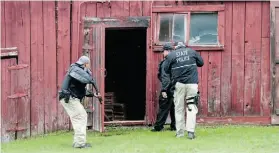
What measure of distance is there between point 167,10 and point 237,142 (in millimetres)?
3730

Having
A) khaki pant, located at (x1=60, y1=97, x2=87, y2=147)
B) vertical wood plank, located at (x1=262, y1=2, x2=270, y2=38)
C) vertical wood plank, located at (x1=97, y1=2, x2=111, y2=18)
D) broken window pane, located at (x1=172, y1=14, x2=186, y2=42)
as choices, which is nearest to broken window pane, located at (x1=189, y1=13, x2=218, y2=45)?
broken window pane, located at (x1=172, y1=14, x2=186, y2=42)

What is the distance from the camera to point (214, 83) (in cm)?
1473

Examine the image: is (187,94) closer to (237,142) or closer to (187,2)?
(237,142)

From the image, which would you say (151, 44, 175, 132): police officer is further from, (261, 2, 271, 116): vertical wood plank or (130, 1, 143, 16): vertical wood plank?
(261, 2, 271, 116): vertical wood plank

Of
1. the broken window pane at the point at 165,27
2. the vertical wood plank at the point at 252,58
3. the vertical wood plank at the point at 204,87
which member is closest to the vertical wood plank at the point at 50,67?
the broken window pane at the point at 165,27

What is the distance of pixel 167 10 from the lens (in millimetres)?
14594

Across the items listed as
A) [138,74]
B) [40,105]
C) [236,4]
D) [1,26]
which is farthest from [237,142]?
[138,74]

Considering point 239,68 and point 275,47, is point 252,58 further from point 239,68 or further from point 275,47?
point 275,47

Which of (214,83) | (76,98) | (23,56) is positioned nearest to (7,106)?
(23,56)

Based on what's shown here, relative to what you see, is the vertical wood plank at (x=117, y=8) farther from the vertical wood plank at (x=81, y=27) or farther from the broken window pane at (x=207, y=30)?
the broken window pane at (x=207, y=30)

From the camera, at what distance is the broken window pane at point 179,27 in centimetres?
1464

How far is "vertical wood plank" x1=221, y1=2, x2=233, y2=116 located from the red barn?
0.02m

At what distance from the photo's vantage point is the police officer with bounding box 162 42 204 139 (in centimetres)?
1290

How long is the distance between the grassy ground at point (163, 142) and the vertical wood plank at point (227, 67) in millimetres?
631
